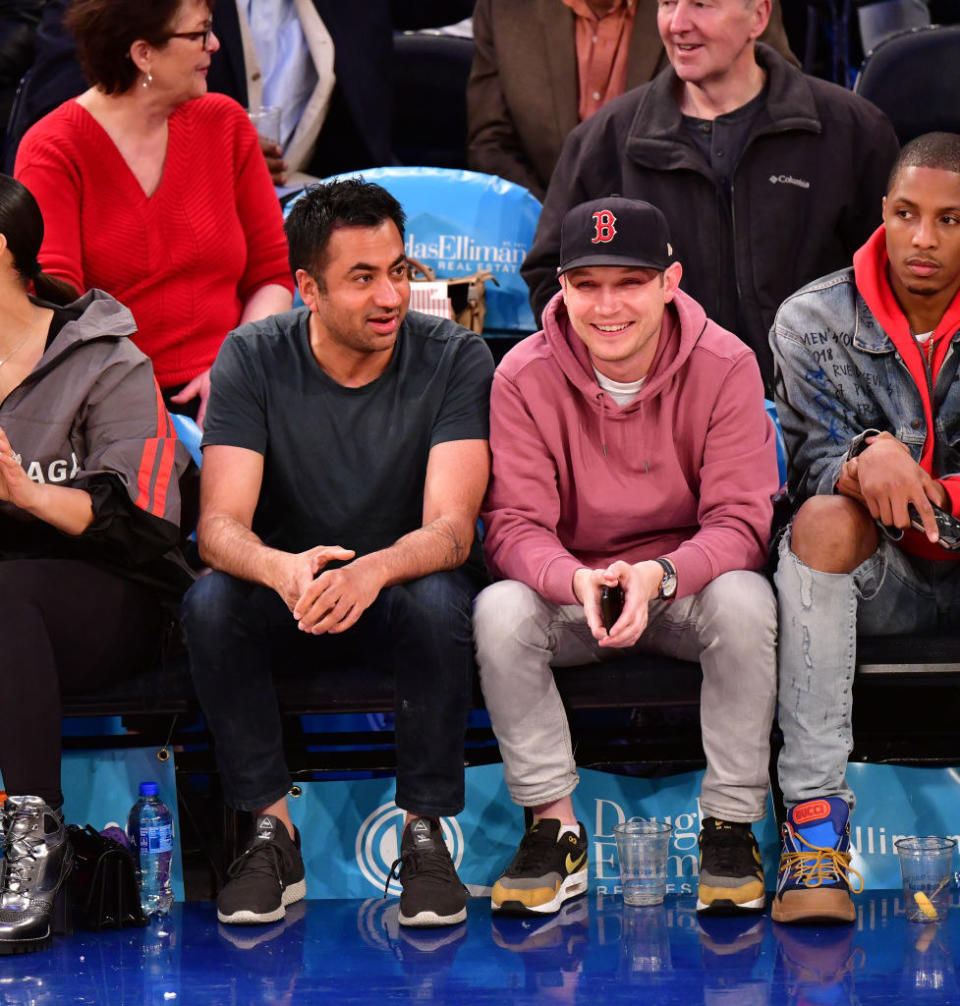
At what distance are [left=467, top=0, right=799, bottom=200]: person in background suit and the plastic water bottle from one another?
7.14ft

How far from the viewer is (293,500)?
129 inches

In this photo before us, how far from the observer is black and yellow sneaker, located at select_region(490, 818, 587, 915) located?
2.99 meters

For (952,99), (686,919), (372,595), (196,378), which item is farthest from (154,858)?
(952,99)

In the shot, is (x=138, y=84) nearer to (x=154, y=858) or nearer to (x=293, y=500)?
(x=293, y=500)

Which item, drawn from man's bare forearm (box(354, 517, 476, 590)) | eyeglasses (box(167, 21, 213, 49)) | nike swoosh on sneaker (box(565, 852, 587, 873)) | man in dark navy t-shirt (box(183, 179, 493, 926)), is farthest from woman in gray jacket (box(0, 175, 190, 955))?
nike swoosh on sneaker (box(565, 852, 587, 873))

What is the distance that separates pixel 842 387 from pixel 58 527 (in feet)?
4.99

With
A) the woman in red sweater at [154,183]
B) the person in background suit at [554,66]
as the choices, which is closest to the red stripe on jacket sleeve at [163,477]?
the woman in red sweater at [154,183]

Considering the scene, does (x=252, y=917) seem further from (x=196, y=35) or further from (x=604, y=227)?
(x=196, y=35)

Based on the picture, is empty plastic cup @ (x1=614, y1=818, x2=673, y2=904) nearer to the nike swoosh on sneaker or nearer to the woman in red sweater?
the nike swoosh on sneaker

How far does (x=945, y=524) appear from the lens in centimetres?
300

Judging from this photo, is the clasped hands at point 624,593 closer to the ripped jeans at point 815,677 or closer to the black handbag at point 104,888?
the ripped jeans at point 815,677

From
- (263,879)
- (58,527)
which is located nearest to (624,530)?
(263,879)

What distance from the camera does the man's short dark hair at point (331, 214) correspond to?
3260 millimetres

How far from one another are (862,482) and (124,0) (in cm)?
205
